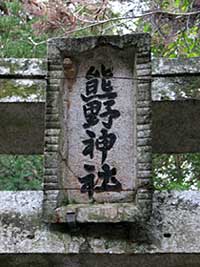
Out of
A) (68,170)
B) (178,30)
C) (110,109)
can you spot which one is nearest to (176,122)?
(110,109)

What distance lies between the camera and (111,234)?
1715 mm

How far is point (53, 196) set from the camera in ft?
5.48

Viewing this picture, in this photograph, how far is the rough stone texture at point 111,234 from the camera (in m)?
1.71

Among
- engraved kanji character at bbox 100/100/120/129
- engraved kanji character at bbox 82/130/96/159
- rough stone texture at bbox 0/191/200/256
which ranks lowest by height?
rough stone texture at bbox 0/191/200/256

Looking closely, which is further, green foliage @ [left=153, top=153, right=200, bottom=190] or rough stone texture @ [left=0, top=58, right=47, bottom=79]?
green foliage @ [left=153, top=153, right=200, bottom=190]

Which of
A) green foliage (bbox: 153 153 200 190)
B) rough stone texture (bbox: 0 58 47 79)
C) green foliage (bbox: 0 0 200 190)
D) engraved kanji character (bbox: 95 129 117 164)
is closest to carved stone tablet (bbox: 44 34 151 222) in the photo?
engraved kanji character (bbox: 95 129 117 164)

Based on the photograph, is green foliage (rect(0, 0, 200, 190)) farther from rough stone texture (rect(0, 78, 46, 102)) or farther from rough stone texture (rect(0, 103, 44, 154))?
rough stone texture (rect(0, 78, 46, 102))

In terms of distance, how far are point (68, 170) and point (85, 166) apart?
0.05m

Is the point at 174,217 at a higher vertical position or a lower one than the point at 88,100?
lower

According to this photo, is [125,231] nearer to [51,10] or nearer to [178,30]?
[178,30]

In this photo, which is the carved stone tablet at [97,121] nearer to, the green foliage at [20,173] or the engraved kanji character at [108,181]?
the engraved kanji character at [108,181]

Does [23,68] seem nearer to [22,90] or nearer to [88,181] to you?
[22,90]

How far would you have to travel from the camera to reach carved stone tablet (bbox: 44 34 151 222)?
1700 millimetres

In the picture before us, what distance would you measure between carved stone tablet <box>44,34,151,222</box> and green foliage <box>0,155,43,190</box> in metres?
1.15
